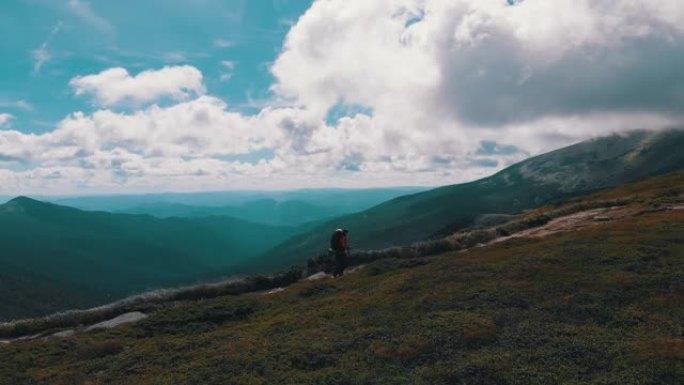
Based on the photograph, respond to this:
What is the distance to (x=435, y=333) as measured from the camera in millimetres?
22797

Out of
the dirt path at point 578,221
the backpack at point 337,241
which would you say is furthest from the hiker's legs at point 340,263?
the dirt path at point 578,221

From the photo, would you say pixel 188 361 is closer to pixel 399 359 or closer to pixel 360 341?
pixel 360 341

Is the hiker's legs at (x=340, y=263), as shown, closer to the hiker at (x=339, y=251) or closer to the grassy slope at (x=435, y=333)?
the hiker at (x=339, y=251)

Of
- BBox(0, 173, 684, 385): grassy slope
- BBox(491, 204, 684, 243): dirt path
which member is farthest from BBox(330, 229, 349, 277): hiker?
BBox(491, 204, 684, 243): dirt path

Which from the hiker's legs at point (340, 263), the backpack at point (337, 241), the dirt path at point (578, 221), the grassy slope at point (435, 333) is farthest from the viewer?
the dirt path at point (578, 221)

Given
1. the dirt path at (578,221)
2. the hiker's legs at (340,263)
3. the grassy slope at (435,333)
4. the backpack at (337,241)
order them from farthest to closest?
the dirt path at (578,221), the backpack at (337,241), the hiker's legs at (340,263), the grassy slope at (435,333)

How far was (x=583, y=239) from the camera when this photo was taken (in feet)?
131

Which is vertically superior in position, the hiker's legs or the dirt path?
the dirt path

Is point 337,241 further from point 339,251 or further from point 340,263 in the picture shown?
point 340,263

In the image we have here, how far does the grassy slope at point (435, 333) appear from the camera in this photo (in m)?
18.9

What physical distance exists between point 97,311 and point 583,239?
3985 cm

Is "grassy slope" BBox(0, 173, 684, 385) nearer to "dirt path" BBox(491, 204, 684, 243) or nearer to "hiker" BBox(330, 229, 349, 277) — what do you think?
"hiker" BBox(330, 229, 349, 277)

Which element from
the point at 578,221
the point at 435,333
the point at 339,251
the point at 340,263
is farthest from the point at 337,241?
the point at 578,221

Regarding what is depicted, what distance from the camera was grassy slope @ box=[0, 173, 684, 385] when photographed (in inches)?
744
